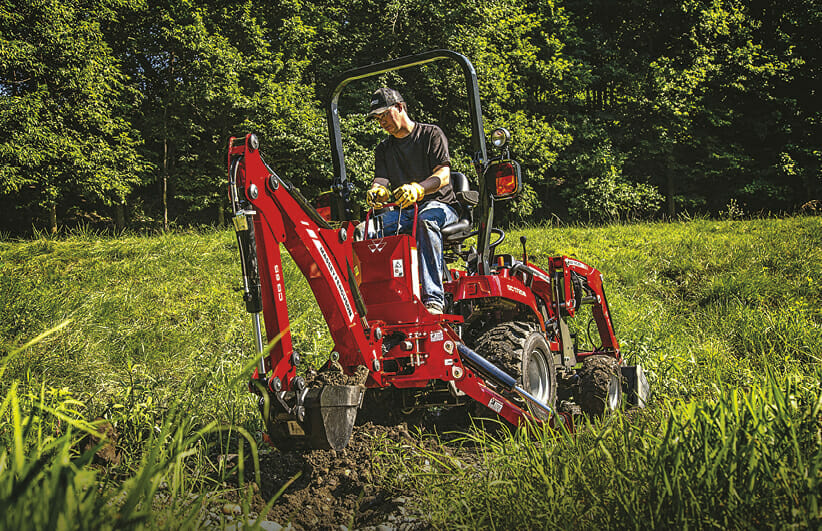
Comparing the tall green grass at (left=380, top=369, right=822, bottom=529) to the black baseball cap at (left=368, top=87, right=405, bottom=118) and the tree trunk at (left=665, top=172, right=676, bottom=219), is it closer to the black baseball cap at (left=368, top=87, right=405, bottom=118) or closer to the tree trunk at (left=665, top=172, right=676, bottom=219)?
the black baseball cap at (left=368, top=87, right=405, bottom=118)

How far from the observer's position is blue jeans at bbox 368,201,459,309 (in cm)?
360

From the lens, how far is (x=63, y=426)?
11.3 ft

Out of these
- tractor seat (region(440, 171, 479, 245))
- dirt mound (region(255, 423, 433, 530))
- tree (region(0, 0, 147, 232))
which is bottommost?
dirt mound (region(255, 423, 433, 530))

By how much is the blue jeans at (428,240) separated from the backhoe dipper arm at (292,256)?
44 cm

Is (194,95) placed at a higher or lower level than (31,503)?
higher

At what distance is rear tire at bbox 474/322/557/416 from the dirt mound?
71 cm

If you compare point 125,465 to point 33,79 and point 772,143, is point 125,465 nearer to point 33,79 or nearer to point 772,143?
point 33,79

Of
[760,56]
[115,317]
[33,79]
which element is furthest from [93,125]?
[760,56]

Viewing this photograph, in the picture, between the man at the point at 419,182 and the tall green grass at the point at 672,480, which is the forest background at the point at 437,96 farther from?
the tall green grass at the point at 672,480

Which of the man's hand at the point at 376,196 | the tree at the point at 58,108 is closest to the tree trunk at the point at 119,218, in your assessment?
the tree at the point at 58,108

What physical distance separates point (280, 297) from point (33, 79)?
16.3 m

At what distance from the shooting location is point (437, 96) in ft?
61.8

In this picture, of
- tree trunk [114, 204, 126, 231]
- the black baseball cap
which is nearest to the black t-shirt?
the black baseball cap

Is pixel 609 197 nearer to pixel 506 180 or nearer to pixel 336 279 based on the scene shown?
pixel 506 180
